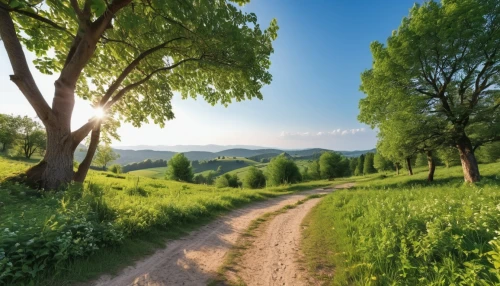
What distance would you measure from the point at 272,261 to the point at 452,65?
18.9 m

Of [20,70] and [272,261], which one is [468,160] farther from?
[20,70]

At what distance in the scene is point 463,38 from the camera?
45.9 ft

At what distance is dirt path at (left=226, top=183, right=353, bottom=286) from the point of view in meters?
4.98

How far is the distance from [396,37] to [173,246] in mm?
20299

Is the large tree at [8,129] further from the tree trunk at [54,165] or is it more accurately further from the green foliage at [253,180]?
the tree trunk at [54,165]

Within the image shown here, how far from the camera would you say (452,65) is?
1512 cm

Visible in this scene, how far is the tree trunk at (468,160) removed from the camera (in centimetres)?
1589

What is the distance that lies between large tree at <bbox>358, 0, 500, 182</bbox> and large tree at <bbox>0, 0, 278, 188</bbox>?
37.0 ft

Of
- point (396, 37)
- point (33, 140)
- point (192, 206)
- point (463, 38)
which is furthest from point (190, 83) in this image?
point (33, 140)

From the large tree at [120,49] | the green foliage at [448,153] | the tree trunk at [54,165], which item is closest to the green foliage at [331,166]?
the green foliage at [448,153]

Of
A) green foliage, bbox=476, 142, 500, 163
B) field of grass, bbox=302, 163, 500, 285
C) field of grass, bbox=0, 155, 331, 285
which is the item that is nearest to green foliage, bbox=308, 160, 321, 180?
green foliage, bbox=476, 142, 500, 163

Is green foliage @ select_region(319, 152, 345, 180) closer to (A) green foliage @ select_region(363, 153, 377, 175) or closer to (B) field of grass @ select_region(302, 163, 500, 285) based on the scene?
(A) green foliage @ select_region(363, 153, 377, 175)

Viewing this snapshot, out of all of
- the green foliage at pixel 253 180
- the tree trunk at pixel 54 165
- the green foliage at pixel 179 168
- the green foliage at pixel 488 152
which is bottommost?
the green foliage at pixel 253 180

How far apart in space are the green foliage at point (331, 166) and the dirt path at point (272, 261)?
263 feet
